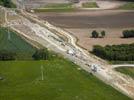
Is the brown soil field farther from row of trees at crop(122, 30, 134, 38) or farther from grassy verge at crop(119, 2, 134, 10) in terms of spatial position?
grassy verge at crop(119, 2, 134, 10)

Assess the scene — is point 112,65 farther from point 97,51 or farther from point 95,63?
point 97,51

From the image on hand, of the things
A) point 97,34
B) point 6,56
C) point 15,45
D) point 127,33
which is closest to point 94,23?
point 97,34

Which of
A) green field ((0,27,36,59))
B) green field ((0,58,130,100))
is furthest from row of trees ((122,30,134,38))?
green field ((0,58,130,100))

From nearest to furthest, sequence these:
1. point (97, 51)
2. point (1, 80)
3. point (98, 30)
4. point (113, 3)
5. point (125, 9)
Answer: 1. point (1, 80)
2. point (97, 51)
3. point (98, 30)
4. point (125, 9)
5. point (113, 3)

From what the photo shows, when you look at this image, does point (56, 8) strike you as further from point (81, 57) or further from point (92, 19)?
point (81, 57)

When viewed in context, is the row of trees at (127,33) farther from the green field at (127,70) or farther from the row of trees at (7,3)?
the row of trees at (7,3)

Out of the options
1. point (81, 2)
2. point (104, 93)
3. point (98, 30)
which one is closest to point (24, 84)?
point (104, 93)

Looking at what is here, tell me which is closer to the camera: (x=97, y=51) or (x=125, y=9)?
(x=97, y=51)
